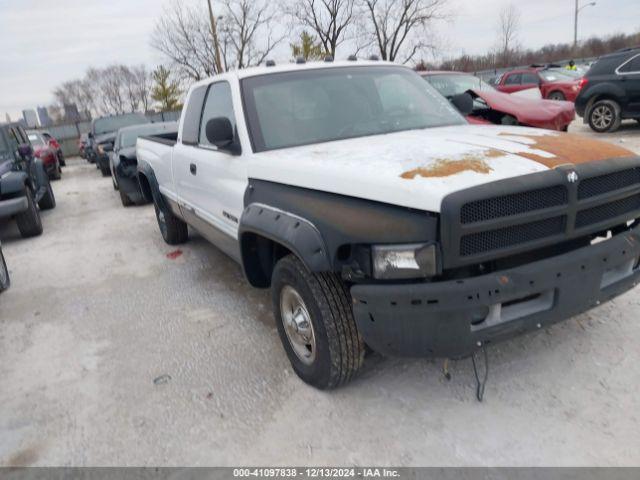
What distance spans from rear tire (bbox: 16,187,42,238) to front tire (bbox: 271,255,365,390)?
6.13 meters

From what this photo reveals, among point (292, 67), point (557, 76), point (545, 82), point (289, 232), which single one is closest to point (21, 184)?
point (292, 67)

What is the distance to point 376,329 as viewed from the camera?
224 centimetres

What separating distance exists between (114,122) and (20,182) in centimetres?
887

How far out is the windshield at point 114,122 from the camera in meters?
15.2

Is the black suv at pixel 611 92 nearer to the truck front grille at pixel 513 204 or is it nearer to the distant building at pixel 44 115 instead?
the truck front grille at pixel 513 204

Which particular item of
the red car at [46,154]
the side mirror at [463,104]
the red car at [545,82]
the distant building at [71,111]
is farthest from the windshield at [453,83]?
the distant building at [71,111]

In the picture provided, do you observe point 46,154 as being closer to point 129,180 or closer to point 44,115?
point 129,180

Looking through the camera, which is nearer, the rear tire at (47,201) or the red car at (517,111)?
the red car at (517,111)

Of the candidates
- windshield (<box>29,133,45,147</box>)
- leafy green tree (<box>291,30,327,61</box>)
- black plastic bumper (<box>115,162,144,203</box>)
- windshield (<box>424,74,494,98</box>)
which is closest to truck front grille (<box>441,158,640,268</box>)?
windshield (<box>424,74,494,98</box>)

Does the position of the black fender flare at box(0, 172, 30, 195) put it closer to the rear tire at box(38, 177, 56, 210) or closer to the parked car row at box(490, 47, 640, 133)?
the rear tire at box(38, 177, 56, 210)

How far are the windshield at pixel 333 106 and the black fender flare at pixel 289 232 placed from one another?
54 cm

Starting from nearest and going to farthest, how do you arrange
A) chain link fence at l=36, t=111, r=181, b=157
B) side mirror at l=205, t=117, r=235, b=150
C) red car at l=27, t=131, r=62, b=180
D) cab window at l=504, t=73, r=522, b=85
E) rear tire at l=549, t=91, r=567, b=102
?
side mirror at l=205, t=117, r=235, b=150 → red car at l=27, t=131, r=62, b=180 → rear tire at l=549, t=91, r=567, b=102 → cab window at l=504, t=73, r=522, b=85 → chain link fence at l=36, t=111, r=181, b=157

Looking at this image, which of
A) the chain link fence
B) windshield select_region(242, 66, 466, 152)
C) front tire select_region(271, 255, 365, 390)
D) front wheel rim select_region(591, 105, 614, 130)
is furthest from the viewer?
the chain link fence

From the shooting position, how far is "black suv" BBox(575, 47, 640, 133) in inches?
408
